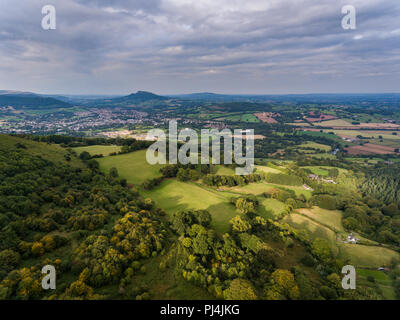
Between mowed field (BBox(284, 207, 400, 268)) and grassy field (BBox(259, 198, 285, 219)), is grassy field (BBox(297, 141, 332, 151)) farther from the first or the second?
grassy field (BBox(259, 198, 285, 219))

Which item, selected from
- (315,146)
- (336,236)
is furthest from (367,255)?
(315,146)

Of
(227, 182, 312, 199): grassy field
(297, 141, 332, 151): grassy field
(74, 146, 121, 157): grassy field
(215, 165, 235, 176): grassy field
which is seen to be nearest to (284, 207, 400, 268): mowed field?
(227, 182, 312, 199): grassy field

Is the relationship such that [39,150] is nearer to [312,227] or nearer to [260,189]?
[260,189]

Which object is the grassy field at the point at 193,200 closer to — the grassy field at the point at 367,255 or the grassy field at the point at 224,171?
the grassy field at the point at 224,171

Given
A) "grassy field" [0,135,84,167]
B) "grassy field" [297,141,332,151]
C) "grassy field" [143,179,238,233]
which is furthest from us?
"grassy field" [297,141,332,151]

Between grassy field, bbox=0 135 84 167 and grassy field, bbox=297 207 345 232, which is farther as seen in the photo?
grassy field, bbox=0 135 84 167
